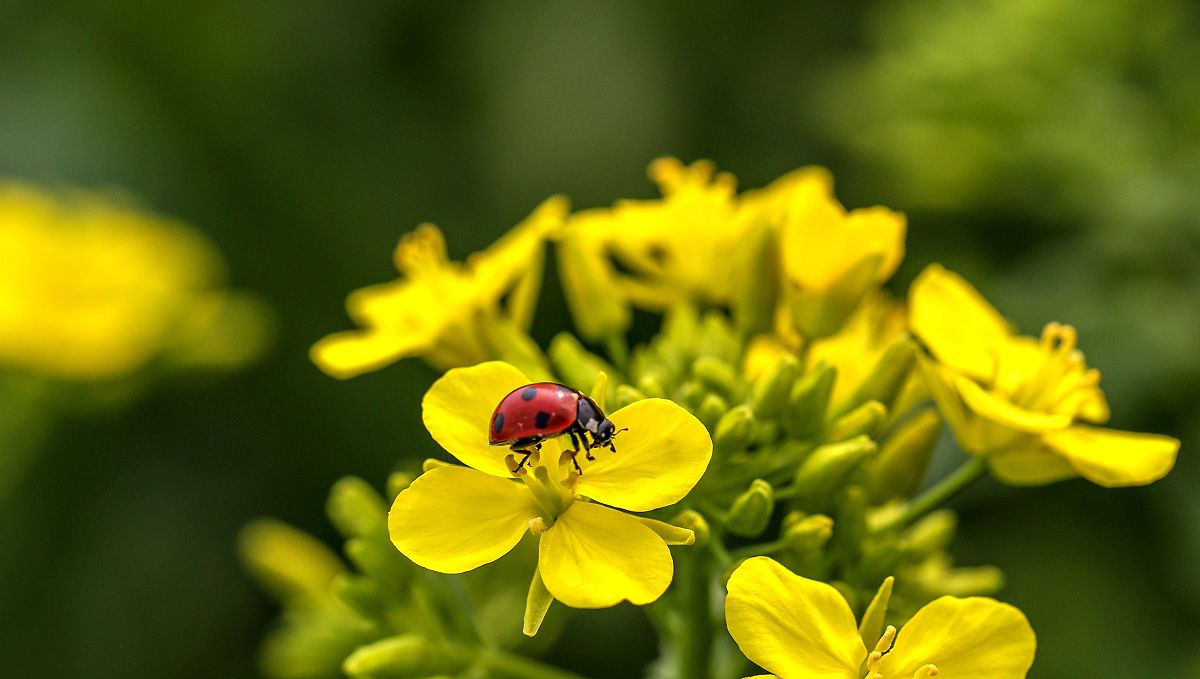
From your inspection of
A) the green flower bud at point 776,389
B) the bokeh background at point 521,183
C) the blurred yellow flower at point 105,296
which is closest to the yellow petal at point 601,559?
the green flower bud at point 776,389

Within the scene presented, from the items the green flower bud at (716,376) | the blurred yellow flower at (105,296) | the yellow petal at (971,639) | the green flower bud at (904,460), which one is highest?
the blurred yellow flower at (105,296)

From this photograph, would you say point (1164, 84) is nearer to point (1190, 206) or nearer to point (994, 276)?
point (1190, 206)

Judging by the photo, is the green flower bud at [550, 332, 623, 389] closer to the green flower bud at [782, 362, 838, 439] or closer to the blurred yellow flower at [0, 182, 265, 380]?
the green flower bud at [782, 362, 838, 439]

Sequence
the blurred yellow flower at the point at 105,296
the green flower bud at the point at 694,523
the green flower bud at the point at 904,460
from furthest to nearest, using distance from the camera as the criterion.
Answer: the blurred yellow flower at the point at 105,296 → the green flower bud at the point at 904,460 → the green flower bud at the point at 694,523

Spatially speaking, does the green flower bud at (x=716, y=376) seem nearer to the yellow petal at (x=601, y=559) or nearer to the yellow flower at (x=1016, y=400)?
the yellow flower at (x=1016, y=400)

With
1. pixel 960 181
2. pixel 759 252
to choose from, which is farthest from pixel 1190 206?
pixel 759 252

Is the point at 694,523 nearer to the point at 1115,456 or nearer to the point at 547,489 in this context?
the point at 547,489
